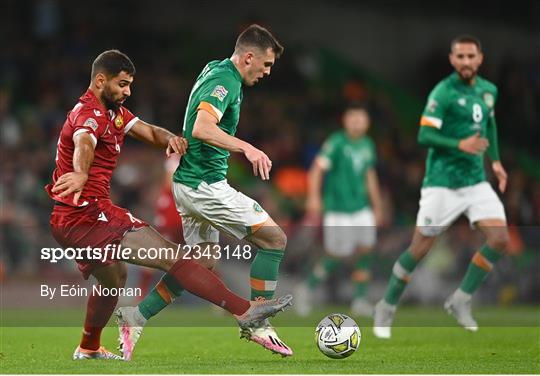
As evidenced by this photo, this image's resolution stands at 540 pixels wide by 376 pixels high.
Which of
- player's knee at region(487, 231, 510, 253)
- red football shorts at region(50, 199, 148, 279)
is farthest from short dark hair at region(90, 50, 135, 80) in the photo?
player's knee at region(487, 231, 510, 253)

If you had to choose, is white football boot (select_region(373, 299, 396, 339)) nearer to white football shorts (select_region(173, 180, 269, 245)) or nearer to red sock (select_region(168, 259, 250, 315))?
white football shorts (select_region(173, 180, 269, 245))

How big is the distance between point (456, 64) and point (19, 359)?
4.68 m

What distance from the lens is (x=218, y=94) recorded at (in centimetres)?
807

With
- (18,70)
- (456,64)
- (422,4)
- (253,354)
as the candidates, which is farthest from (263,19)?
(253,354)

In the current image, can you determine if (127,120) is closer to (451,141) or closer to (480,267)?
(451,141)

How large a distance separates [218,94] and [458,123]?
9.98 ft

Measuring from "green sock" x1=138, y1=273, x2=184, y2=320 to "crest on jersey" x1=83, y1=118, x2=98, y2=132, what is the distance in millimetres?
1217

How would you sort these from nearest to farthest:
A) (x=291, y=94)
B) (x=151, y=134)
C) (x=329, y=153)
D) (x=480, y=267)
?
1. (x=151, y=134)
2. (x=480, y=267)
3. (x=329, y=153)
4. (x=291, y=94)

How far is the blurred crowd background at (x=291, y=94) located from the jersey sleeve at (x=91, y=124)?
234 inches

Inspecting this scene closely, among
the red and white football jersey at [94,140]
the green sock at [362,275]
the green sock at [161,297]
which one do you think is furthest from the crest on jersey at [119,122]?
the green sock at [362,275]

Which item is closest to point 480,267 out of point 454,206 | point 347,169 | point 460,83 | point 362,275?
point 454,206

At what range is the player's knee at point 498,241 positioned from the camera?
10234 mm

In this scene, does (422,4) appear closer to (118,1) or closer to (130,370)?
(118,1)

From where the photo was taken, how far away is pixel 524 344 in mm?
9703
